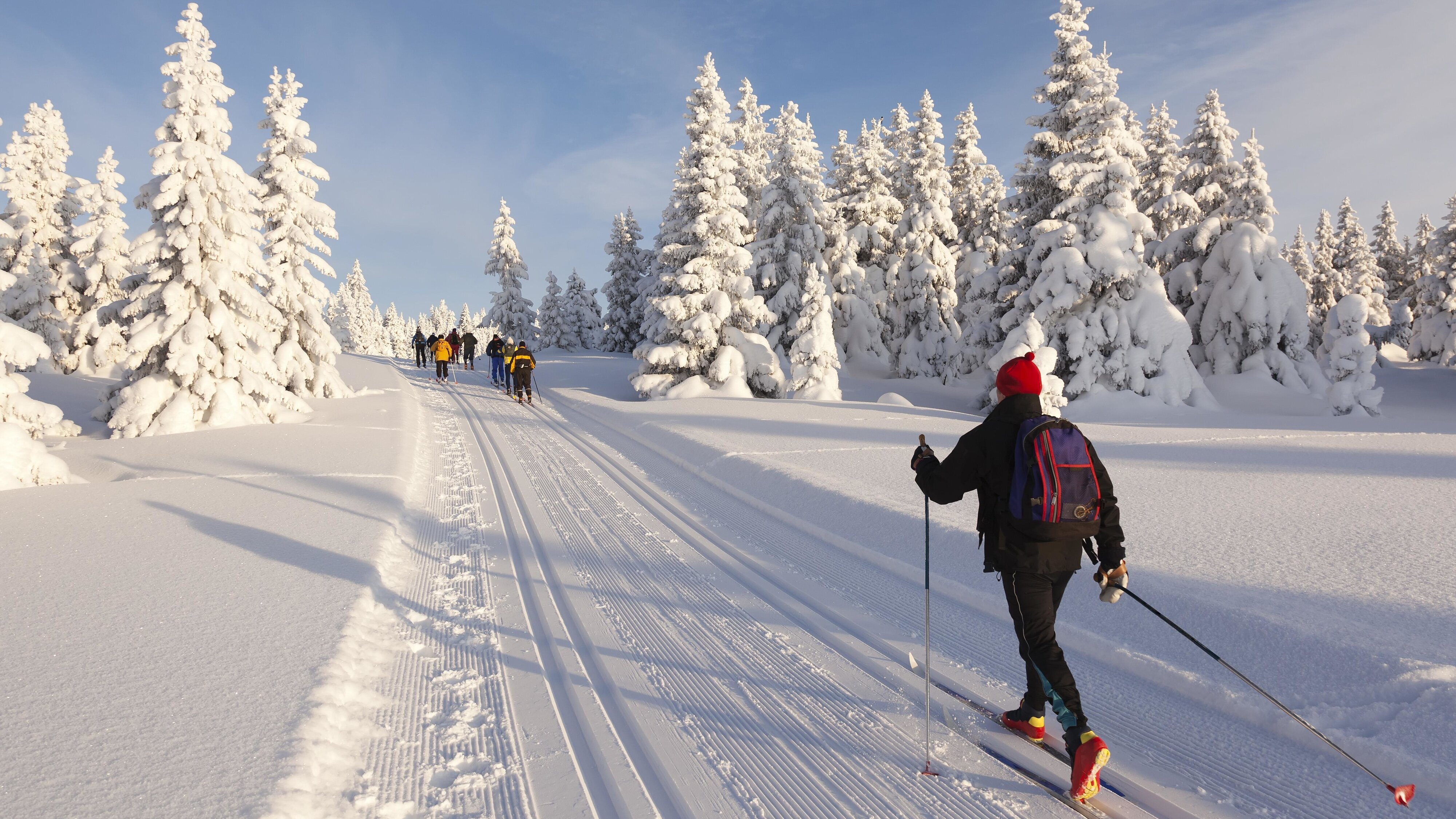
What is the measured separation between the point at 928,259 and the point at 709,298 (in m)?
14.5

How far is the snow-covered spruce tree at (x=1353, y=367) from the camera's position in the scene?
2348 centimetres

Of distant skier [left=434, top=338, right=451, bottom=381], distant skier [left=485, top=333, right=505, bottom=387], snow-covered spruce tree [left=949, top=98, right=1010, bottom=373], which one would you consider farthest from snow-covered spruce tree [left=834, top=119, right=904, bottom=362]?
distant skier [left=434, top=338, right=451, bottom=381]

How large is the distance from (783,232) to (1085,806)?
2907cm

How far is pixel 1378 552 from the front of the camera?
5.29m

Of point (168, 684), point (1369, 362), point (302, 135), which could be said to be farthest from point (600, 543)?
point (1369, 362)

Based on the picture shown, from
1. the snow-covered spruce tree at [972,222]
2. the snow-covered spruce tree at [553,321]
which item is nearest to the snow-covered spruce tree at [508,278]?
the snow-covered spruce tree at [553,321]

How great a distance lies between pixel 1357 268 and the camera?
45.8 metres

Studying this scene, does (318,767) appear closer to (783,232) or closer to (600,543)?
(600,543)

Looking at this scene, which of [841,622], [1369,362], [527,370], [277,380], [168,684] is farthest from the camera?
[1369,362]

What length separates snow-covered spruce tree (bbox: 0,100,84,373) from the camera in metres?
25.9

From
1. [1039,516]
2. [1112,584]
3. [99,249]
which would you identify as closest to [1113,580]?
[1112,584]

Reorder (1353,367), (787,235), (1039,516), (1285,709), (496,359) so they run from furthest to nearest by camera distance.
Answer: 1. (787,235)
2. (496,359)
3. (1353,367)
4. (1039,516)
5. (1285,709)

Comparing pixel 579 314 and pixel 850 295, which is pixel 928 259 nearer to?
pixel 850 295

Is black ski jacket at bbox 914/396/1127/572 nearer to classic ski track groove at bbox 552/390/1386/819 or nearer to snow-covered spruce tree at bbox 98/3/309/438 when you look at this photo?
classic ski track groove at bbox 552/390/1386/819
